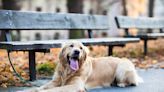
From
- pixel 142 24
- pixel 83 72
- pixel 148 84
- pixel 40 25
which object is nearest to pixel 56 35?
pixel 142 24

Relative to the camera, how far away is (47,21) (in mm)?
10125

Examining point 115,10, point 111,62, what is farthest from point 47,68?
point 115,10

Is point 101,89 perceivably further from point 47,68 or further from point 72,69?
point 47,68

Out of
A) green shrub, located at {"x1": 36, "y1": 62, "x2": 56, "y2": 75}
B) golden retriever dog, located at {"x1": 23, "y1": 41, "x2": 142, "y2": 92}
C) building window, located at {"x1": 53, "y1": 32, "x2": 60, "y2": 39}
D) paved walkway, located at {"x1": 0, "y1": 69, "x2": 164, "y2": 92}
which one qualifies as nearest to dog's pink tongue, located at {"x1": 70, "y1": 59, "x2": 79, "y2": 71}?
golden retriever dog, located at {"x1": 23, "y1": 41, "x2": 142, "y2": 92}

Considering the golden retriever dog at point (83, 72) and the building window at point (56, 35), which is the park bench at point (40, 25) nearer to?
the golden retriever dog at point (83, 72)

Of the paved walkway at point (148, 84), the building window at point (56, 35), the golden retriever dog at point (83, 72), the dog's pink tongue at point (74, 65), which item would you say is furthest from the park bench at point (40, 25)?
the building window at point (56, 35)

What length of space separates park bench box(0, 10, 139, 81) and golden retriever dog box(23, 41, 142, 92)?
0.88m

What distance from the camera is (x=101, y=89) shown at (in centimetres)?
784

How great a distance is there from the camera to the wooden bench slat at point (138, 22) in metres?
13.6

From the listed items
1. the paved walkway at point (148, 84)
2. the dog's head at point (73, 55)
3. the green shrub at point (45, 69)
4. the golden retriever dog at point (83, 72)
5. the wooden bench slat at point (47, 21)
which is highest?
the wooden bench slat at point (47, 21)

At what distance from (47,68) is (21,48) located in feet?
7.47

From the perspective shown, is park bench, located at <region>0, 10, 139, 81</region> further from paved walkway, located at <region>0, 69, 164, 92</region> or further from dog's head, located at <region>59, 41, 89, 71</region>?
dog's head, located at <region>59, 41, 89, 71</region>

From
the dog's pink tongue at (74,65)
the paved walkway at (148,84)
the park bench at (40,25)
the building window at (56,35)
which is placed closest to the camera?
the dog's pink tongue at (74,65)

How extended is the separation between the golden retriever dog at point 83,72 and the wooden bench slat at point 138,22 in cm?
529
